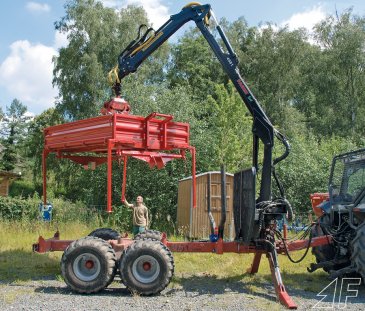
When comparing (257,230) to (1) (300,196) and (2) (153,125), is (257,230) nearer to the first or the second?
(2) (153,125)

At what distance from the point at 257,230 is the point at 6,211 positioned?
43.9 ft

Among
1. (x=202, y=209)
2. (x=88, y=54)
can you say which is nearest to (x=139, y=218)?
(x=202, y=209)

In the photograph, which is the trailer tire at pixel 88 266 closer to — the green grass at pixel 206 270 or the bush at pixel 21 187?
the green grass at pixel 206 270

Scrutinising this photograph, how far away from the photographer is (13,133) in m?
55.0

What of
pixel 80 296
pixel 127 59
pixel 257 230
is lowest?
pixel 80 296

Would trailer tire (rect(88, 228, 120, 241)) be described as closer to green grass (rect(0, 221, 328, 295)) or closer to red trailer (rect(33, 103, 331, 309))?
red trailer (rect(33, 103, 331, 309))

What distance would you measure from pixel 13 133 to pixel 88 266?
167 feet

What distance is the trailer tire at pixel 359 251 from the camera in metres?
7.16

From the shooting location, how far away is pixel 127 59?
31.0 feet

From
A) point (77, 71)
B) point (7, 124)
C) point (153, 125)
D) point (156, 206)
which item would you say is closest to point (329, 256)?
point (153, 125)

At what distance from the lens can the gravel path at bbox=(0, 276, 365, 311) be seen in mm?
6594

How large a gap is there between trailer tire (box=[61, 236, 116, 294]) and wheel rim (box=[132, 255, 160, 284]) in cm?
38

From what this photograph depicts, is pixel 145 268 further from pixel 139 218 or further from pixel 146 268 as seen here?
pixel 139 218

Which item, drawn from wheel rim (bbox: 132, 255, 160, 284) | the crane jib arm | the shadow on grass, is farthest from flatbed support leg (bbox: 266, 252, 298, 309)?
the shadow on grass
